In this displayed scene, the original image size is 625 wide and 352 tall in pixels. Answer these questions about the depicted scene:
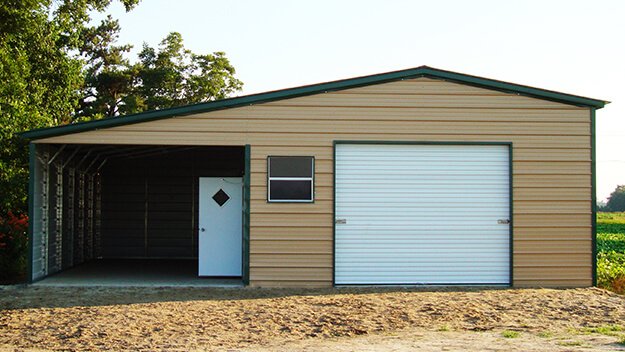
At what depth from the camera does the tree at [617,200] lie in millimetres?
103625

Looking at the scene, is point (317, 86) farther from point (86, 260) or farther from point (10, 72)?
point (10, 72)

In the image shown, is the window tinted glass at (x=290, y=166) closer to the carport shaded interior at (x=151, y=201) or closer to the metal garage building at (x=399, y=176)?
the metal garage building at (x=399, y=176)

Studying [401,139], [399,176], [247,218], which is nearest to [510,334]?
[399,176]

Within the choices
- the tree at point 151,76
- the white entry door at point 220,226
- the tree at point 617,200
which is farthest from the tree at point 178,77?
the tree at point 617,200

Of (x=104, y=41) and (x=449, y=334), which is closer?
(x=449, y=334)

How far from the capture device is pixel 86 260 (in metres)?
18.9

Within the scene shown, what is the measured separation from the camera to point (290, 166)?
14.1 metres

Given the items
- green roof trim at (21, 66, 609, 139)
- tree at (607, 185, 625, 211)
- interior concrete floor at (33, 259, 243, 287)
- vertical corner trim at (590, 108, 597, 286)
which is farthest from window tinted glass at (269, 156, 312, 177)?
tree at (607, 185, 625, 211)

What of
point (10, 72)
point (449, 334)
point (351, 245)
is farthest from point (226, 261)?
point (10, 72)

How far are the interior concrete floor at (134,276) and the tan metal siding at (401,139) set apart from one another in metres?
1.39

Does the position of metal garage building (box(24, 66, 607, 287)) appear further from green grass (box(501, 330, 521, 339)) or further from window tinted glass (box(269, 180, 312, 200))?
green grass (box(501, 330, 521, 339))

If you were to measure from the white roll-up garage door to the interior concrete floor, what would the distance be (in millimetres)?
2408

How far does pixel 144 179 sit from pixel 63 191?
Answer: 3985mm

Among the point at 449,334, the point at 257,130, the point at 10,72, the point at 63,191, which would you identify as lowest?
the point at 449,334
